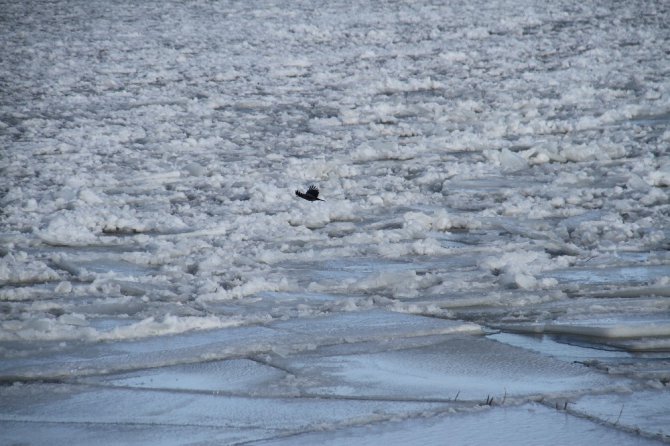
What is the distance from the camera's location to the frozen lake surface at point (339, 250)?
2.66 metres

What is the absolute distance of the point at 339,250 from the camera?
4.53m

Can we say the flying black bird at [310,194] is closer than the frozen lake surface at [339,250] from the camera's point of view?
No

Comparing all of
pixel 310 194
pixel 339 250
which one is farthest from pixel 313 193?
pixel 339 250

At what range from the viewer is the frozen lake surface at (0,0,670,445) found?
266 centimetres

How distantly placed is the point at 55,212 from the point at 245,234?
1.12 meters

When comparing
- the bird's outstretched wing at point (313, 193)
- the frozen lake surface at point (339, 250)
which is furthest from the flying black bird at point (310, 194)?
the frozen lake surface at point (339, 250)

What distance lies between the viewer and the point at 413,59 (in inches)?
421

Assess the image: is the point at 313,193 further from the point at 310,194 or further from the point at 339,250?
the point at 339,250

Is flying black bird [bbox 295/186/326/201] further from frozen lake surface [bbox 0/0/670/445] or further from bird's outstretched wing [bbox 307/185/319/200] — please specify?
frozen lake surface [bbox 0/0/670/445]

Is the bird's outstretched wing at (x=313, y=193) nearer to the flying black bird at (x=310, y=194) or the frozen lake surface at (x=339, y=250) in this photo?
the flying black bird at (x=310, y=194)

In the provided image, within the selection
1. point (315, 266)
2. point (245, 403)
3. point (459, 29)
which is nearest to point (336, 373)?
point (245, 403)

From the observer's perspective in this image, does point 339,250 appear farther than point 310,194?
No

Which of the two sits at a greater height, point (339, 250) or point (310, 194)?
point (310, 194)

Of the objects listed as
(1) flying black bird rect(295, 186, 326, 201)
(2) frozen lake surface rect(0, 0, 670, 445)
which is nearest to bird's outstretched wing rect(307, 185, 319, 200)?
(1) flying black bird rect(295, 186, 326, 201)
